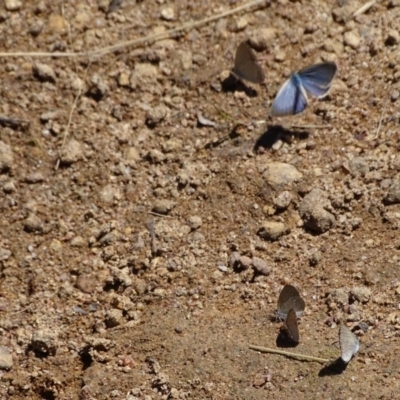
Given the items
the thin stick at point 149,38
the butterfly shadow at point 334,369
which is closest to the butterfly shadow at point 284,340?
the butterfly shadow at point 334,369

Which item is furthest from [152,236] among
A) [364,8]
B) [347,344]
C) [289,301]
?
[364,8]

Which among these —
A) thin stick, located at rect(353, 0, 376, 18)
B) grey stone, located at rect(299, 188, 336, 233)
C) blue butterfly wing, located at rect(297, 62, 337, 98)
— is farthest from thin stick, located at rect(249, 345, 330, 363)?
thin stick, located at rect(353, 0, 376, 18)

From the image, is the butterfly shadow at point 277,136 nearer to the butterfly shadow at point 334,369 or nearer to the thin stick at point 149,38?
the thin stick at point 149,38

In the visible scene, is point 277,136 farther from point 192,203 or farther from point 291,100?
point 192,203

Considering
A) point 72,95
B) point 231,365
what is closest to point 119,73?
point 72,95

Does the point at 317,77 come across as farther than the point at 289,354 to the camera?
Yes

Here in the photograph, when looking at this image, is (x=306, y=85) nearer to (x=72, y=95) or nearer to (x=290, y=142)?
(x=290, y=142)

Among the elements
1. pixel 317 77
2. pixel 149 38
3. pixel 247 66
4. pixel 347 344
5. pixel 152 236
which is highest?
pixel 149 38
